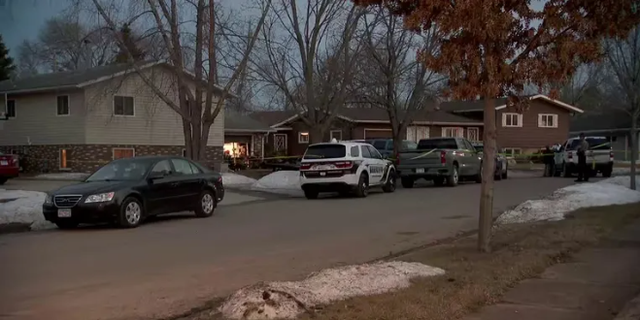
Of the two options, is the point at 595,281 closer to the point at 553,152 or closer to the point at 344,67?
the point at 344,67

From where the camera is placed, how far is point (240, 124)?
46.4m

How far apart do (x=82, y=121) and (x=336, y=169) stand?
1807 centimetres

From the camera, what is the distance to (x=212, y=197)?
17594 mm

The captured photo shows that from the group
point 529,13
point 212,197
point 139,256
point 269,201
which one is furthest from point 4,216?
point 529,13

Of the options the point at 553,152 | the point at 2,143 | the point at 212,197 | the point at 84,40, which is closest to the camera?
the point at 212,197

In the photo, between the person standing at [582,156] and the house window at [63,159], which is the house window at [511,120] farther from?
the house window at [63,159]

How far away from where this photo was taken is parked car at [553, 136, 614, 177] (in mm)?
31492

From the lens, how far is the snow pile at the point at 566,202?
15.2 meters

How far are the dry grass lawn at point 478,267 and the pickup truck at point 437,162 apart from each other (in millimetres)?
11660

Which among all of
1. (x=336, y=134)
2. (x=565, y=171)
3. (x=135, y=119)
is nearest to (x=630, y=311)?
(x=565, y=171)

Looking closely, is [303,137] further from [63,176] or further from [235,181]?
[235,181]

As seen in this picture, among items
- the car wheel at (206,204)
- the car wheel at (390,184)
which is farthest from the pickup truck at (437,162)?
the car wheel at (206,204)

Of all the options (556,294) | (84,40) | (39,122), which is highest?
(84,40)

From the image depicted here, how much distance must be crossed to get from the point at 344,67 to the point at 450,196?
9523mm
